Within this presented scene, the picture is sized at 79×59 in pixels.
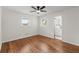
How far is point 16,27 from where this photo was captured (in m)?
2.38

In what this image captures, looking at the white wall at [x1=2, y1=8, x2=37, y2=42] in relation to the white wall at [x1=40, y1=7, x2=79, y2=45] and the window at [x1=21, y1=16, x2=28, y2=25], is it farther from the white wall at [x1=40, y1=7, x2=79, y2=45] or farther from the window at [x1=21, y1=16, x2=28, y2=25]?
the white wall at [x1=40, y1=7, x2=79, y2=45]

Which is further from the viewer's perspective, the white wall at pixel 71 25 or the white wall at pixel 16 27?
the white wall at pixel 71 25

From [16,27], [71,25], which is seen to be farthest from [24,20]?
[71,25]

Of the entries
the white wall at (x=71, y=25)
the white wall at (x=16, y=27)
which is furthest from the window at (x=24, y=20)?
the white wall at (x=71, y=25)

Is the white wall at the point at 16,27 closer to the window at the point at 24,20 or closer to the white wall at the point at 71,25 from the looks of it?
the window at the point at 24,20

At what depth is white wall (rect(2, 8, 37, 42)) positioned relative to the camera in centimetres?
212

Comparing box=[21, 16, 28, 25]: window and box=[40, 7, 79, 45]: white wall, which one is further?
box=[40, 7, 79, 45]: white wall

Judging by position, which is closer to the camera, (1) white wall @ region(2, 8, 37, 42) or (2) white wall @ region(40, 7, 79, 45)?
(1) white wall @ region(2, 8, 37, 42)

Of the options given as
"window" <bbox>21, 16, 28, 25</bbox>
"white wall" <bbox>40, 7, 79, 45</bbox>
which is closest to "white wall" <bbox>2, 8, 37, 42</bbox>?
"window" <bbox>21, 16, 28, 25</bbox>

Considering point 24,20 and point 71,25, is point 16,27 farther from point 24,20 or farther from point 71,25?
point 71,25

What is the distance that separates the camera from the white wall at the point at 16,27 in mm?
2117
